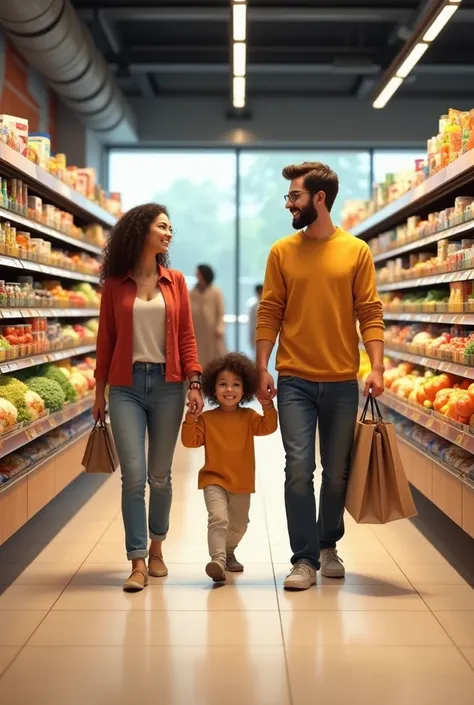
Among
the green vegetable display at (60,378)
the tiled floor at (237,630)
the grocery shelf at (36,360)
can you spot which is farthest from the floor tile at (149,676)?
the green vegetable display at (60,378)

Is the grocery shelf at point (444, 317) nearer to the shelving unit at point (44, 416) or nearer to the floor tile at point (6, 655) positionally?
the shelving unit at point (44, 416)

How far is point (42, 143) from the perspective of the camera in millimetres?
6039

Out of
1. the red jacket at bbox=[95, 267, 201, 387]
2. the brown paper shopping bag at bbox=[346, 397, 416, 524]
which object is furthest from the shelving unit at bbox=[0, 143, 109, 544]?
the brown paper shopping bag at bbox=[346, 397, 416, 524]

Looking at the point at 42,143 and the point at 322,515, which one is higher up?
the point at 42,143

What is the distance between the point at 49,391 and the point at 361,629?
2.61 m

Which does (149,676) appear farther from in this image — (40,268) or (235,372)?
(40,268)

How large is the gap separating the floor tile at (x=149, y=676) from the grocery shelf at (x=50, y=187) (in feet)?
7.82

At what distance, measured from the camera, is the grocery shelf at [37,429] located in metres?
Result: 4.40

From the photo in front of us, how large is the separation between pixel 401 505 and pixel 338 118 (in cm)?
1110

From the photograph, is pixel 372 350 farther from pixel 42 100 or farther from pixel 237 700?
pixel 42 100

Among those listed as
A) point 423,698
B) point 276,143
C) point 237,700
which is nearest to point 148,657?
point 237,700

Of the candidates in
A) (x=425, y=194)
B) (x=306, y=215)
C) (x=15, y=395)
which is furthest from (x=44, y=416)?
(x=425, y=194)

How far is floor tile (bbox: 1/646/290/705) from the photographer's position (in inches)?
119

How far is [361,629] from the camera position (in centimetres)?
372
